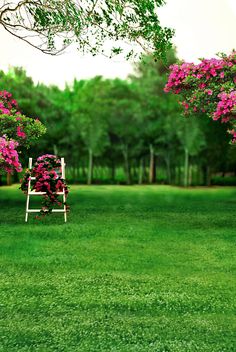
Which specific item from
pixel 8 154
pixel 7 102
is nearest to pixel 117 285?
pixel 8 154

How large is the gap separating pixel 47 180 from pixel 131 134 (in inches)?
665

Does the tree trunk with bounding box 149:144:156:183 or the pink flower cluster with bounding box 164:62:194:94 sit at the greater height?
the pink flower cluster with bounding box 164:62:194:94

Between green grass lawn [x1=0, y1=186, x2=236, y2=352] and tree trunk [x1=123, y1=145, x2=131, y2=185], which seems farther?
tree trunk [x1=123, y1=145, x2=131, y2=185]

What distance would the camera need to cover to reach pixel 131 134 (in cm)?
2923

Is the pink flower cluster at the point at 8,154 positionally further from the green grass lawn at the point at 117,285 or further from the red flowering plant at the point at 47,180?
the green grass lawn at the point at 117,285

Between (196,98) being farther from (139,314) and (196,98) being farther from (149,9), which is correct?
(139,314)

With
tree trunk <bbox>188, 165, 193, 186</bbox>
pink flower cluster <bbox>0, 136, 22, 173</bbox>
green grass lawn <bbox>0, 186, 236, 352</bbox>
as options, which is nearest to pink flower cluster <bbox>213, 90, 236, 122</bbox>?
green grass lawn <bbox>0, 186, 236, 352</bbox>

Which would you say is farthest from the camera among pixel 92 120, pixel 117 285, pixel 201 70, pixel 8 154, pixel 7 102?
pixel 92 120

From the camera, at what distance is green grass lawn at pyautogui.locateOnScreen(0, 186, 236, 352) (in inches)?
190

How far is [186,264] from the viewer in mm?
7879

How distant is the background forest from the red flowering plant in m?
14.6

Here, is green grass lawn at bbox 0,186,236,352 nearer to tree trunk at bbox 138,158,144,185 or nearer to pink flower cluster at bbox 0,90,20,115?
pink flower cluster at bbox 0,90,20,115

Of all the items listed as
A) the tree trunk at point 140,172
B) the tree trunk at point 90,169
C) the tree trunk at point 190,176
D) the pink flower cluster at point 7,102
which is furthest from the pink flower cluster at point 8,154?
the tree trunk at point 140,172

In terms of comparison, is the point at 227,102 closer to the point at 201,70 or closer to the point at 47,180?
the point at 201,70
